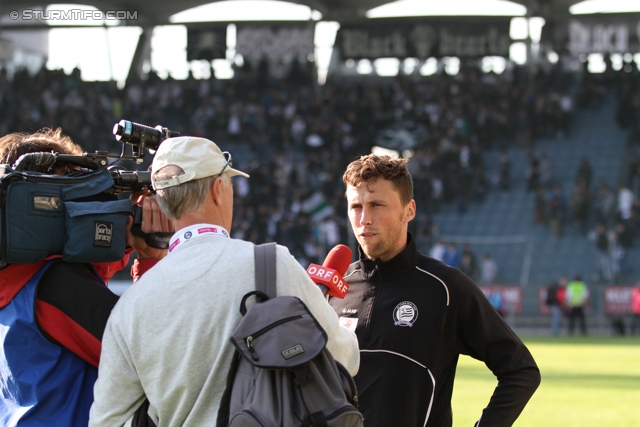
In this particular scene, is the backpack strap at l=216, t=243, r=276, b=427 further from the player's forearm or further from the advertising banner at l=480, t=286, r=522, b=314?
the advertising banner at l=480, t=286, r=522, b=314

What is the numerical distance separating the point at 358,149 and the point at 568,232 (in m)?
7.73

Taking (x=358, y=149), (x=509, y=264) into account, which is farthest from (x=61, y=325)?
(x=358, y=149)

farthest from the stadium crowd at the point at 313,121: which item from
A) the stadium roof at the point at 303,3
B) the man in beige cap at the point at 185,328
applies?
the man in beige cap at the point at 185,328

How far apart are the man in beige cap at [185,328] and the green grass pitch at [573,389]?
279 inches

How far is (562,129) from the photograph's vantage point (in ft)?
106

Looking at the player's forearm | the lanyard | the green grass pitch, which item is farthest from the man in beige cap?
the green grass pitch

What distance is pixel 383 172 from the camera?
157 inches

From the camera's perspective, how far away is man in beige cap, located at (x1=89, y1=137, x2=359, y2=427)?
8.51 feet

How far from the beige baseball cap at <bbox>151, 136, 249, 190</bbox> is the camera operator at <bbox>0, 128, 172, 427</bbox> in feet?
1.42

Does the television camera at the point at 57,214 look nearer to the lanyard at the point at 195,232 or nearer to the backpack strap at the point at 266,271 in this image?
the lanyard at the point at 195,232

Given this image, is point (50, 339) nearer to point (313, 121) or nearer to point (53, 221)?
point (53, 221)

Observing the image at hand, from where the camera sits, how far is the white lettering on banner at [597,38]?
3347 centimetres

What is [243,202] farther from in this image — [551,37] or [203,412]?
[203,412]

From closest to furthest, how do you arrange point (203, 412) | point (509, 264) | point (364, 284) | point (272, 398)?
point (272, 398), point (203, 412), point (364, 284), point (509, 264)
